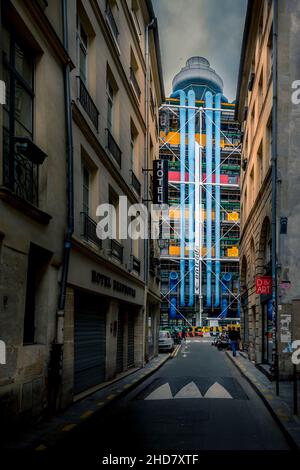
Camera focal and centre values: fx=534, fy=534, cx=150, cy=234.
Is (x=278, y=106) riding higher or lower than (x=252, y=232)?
higher

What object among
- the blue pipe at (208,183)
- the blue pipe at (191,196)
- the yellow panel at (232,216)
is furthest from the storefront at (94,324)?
the yellow panel at (232,216)

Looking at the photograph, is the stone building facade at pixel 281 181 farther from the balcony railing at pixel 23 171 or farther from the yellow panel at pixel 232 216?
the yellow panel at pixel 232 216

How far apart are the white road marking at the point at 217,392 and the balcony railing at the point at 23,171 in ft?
22.9

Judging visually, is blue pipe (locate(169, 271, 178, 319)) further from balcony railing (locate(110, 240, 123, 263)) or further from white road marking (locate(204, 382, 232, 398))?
white road marking (locate(204, 382, 232, 398))

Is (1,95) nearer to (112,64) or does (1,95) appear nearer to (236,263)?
(112,64)

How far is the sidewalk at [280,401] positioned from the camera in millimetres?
8297

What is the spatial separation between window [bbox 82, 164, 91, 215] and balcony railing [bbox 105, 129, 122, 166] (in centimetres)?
175

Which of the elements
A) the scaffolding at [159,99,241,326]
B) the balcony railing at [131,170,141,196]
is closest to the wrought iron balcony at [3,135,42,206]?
the balcony railing at [131,170,141,196]

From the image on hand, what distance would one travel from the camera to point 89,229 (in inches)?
508

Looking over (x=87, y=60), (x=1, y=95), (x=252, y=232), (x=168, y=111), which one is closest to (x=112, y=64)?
(x=87, y=60)

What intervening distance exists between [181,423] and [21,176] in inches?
201

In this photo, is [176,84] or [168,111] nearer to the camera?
[168,111]

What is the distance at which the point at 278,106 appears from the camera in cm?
1675
